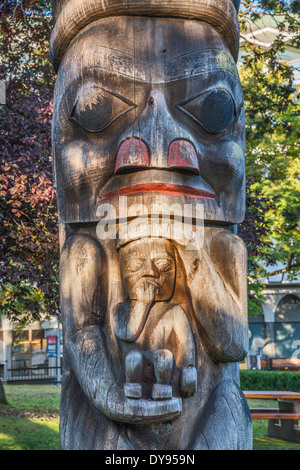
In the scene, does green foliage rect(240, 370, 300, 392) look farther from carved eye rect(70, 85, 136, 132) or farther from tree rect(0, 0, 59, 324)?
carved eye rect(70, 85, 136, 132)

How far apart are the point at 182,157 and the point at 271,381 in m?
14.4

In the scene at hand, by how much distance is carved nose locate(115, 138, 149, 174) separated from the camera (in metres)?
2.77

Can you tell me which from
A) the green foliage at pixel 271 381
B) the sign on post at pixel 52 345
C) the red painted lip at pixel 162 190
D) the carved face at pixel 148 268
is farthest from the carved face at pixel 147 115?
the sign on post at pixel 52 345

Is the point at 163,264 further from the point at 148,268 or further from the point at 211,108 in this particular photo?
the point at 211,108

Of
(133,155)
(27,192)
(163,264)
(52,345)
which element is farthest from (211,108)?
(52,345)

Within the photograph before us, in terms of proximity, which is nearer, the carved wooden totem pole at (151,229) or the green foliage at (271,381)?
the carved wooden totem pole at (151,229)

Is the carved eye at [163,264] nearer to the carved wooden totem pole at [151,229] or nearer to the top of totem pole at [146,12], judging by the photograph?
the carved wooden totem pole at [151,229]

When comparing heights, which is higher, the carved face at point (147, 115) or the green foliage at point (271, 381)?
the carved face at point (147, 115)

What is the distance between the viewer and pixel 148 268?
2758 millimetres

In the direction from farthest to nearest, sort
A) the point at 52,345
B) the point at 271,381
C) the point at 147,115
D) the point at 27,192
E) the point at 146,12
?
the point at 52,345 → the point at 271,381 → the point at 27,192 → the point at 146,12 → the point at 147,115

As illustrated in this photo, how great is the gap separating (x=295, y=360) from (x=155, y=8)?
66.1 ft

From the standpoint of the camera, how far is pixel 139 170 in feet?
9.25

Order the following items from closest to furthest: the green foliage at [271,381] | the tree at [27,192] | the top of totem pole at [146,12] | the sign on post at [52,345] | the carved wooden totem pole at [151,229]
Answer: the carved wooden totem pole at [151,229] → the top of totem pole at [146,12] → the tree at [27,192] → the green foliage at [271,381] → the sign on post at [52,345]

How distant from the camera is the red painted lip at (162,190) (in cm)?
277
